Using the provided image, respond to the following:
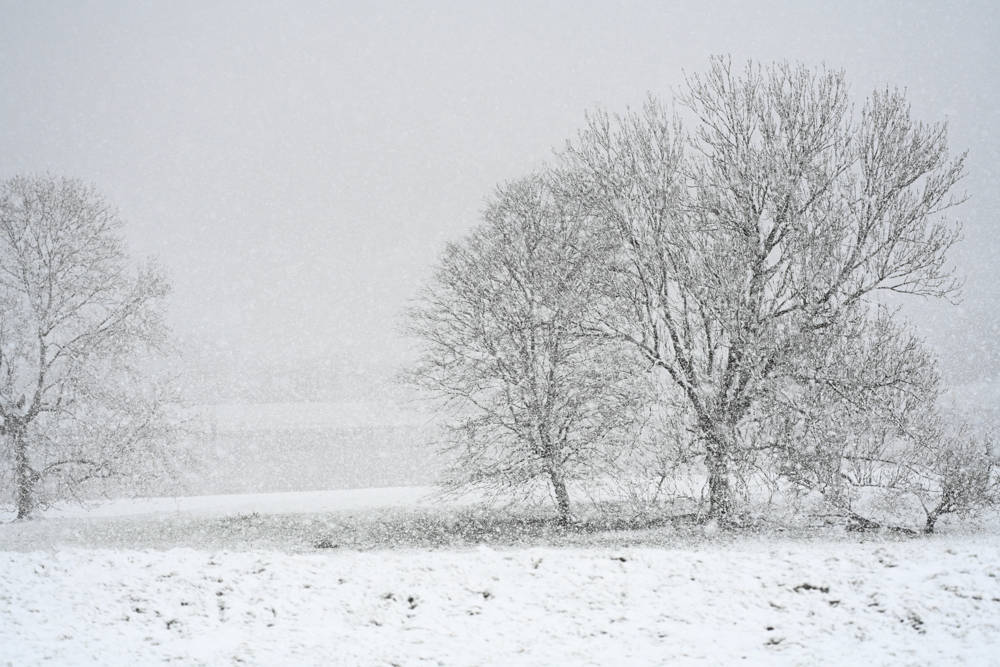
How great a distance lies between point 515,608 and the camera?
9.38 m

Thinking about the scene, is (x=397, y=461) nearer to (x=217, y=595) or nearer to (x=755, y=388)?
(x=755, y=388)

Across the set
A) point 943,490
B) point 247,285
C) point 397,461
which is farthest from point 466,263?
point 247,285

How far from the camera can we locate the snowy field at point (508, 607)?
8.01 meters

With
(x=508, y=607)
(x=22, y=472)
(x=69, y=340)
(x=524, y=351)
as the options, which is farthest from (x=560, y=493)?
(x=69, y=340)

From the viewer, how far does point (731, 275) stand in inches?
617

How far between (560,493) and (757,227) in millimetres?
8800

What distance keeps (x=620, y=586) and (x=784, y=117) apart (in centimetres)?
1241

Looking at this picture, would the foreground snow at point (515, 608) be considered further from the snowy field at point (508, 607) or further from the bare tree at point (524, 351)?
the bare tree at point (524, 351)

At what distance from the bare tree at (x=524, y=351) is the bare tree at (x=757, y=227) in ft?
4.29

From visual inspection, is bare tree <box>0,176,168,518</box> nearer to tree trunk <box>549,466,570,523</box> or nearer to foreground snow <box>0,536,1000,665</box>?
foreground snow <box>0,536,1000,665</box>

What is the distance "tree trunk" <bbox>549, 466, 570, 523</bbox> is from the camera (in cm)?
1847

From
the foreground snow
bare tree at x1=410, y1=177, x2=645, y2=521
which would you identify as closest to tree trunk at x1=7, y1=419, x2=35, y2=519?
the foreground snow

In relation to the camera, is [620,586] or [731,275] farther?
[731,275]

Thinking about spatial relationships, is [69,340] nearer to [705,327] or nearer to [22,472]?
[22,472]
